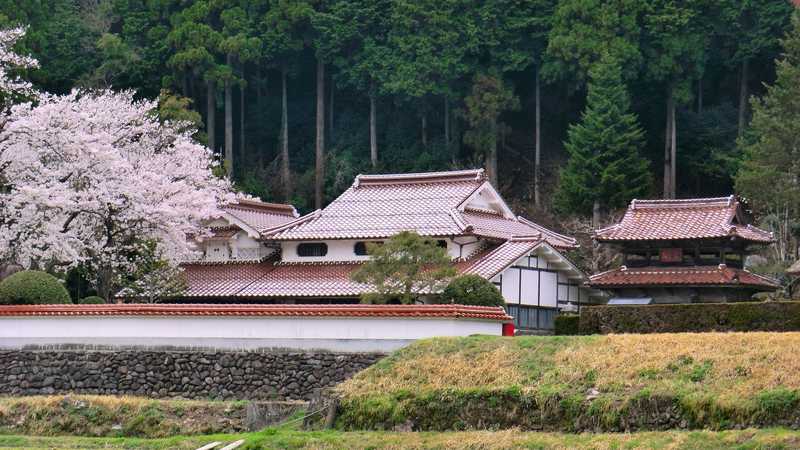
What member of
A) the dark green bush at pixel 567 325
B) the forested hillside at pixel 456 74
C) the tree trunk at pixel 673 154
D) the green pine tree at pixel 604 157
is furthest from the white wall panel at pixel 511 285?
the tree trunk at pixel 673 154

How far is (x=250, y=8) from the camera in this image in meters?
64.9

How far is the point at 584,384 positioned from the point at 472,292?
907 centimetres

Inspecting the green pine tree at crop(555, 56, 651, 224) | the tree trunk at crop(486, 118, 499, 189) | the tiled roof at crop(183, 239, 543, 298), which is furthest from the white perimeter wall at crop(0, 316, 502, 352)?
the tree trunk at crop(486, 118, 499, 189)

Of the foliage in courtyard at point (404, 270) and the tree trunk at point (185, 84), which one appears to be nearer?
the foliage in courtyard at point (404, 270)

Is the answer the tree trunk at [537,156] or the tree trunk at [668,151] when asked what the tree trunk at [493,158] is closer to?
the tree trunk at [537,156]

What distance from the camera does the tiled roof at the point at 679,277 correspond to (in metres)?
40.2

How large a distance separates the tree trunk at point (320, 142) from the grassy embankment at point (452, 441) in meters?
36.7

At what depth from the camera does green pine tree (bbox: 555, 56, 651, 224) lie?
184 ft

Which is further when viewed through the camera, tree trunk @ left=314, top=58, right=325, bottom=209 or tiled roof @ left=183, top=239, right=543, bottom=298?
tree trunk @ left=314, top=58, right=325, bottom=209

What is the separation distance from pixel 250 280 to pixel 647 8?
81.3 ft

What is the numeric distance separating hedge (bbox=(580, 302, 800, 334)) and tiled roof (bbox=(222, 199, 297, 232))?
51.5 feet

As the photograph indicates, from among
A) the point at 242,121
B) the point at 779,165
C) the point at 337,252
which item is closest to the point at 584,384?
the point at 337,252

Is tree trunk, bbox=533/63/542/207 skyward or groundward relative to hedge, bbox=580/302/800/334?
skyward

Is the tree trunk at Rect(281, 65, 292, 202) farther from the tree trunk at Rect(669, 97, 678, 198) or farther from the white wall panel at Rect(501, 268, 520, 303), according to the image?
the white wall panel at Rect(501, 268, 520, 303)
